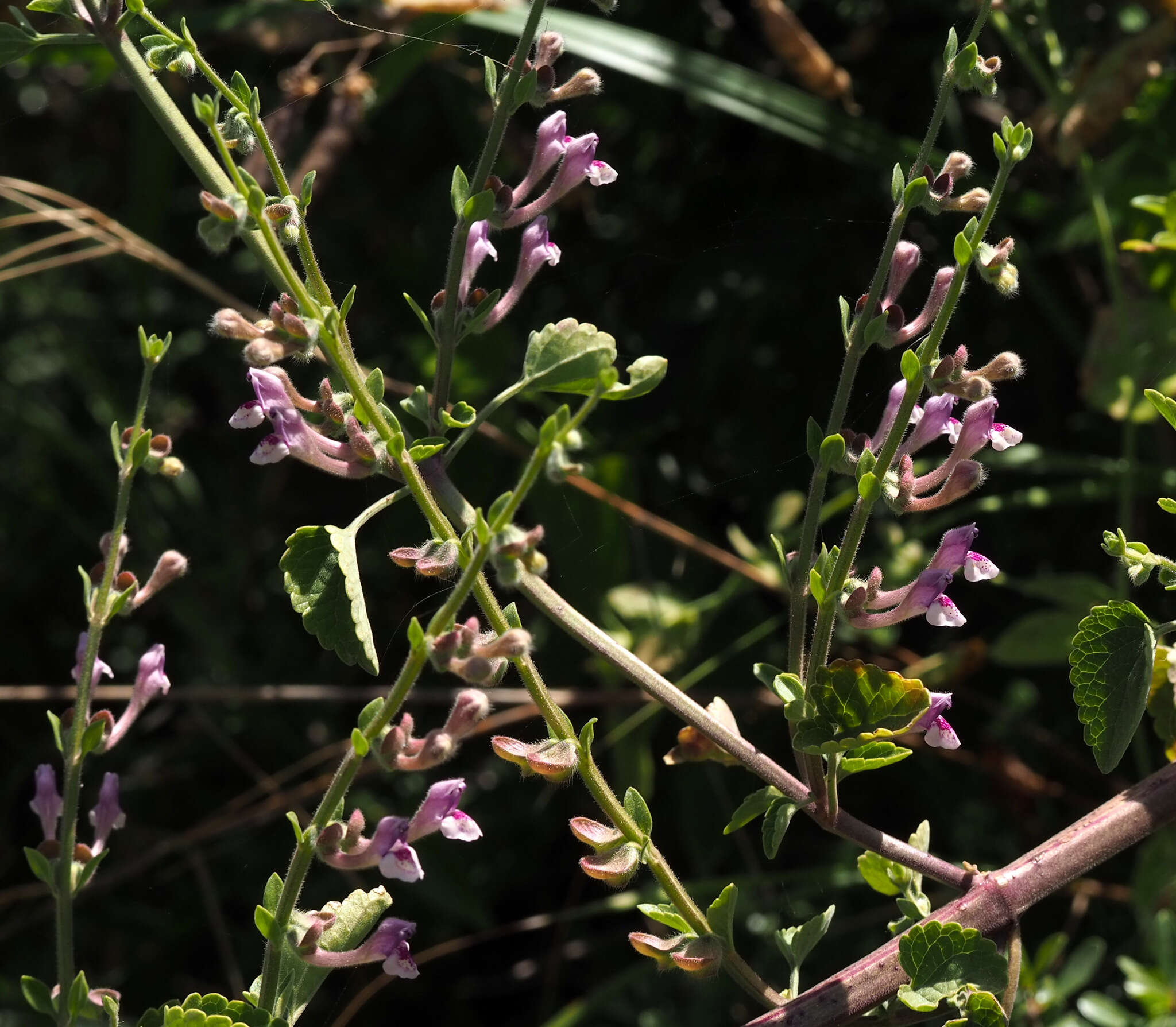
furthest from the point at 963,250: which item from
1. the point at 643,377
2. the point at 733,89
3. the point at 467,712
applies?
the point at 733,89

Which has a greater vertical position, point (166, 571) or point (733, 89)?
point (733, 89)

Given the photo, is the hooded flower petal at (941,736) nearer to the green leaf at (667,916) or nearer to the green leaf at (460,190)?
the green leaf at (667,916)

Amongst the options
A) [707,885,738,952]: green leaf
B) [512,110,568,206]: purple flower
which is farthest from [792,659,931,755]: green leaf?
[512,110,568,206]: purple flower

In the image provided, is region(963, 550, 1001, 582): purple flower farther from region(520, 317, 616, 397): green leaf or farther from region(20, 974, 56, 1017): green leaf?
region(20, 974, 56, 1017): green leaf

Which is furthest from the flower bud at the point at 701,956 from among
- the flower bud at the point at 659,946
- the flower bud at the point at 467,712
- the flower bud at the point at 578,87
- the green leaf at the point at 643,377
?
the flower bud at the point at 578,87

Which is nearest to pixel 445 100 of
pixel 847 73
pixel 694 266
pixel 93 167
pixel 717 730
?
pixel 694 266

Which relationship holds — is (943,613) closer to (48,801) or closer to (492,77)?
(492,77)
